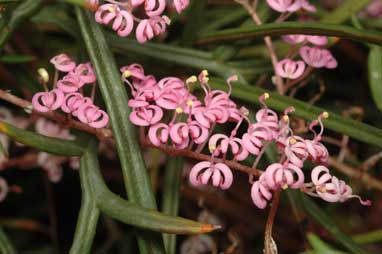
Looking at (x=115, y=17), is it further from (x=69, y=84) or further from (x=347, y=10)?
(x=347, y=10)

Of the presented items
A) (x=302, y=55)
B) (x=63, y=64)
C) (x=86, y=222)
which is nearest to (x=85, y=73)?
(x=63, y=64)

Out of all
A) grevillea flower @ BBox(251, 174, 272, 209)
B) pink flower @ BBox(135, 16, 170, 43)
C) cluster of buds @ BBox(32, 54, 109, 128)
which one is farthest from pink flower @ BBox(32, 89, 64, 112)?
grevillea flower @ BBox(251, 174, 272, 209)

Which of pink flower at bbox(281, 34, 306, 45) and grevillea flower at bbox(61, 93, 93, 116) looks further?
pink flower at bbox(281, 34, 306, 45)

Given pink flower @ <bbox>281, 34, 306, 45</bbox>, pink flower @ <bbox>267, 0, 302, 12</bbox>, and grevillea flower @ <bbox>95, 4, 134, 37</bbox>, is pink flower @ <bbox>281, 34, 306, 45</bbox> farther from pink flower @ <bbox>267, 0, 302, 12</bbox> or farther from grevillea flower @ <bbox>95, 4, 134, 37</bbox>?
grevillea flower @ <bbox>95, 4, 134, 37</bbox>

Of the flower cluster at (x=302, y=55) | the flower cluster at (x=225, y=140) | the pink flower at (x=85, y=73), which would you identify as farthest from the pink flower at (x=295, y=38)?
the pink flower at (x=85, y=73)

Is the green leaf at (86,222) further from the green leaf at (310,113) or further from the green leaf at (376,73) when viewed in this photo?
the green leaf at (376,73)

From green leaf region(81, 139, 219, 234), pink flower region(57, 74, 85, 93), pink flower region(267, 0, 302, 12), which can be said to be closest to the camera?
A: green leaf region(81, 139, 219, 234)

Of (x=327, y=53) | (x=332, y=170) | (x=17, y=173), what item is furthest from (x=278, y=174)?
(x=17, y=173)

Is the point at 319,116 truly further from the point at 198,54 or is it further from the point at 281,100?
the point at 198,54
